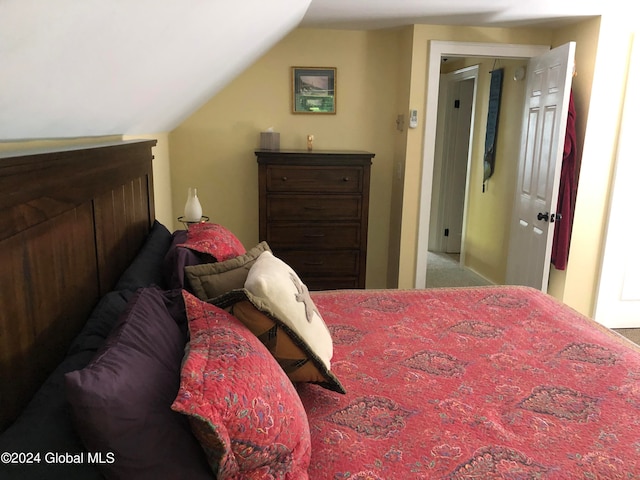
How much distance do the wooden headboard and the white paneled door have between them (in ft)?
8.73

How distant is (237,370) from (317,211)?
8.20ft

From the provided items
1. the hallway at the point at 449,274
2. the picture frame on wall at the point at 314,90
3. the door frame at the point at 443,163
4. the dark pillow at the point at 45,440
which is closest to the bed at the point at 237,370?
the dark pillow at the point at 45,440

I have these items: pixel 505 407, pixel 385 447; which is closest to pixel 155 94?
pixel 385 447

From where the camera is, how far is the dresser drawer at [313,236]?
354 centimetres

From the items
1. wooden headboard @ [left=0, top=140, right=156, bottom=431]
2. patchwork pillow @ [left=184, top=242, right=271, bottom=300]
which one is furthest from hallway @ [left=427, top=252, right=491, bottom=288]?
wooden headboard @ [left=0, top=140, right=156, bottom=431]

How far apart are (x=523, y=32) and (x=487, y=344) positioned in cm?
266

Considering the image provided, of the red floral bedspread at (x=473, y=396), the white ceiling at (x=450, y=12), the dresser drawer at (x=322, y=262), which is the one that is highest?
the white ceiling at (x=450, y=12)

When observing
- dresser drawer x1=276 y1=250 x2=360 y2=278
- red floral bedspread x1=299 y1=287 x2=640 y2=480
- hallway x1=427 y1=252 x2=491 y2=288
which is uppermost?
red floral bedspread x1=299 y1=287 x2=640 y2=480

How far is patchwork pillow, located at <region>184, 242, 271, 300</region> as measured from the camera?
1681 mm

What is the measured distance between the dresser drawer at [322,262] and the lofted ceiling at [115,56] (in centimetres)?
128

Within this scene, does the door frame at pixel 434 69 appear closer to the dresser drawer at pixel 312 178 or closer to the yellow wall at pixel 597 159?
the yellow wall at pixel 597 159

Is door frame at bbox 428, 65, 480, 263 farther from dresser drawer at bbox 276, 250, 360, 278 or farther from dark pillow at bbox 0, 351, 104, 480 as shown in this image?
dark pillow at bbox 0, 351, 104, 480

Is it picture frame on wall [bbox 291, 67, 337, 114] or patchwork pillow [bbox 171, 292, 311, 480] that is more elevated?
picture frame on wall [bbox 291, 67, 337, 114]

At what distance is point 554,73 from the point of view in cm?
329
